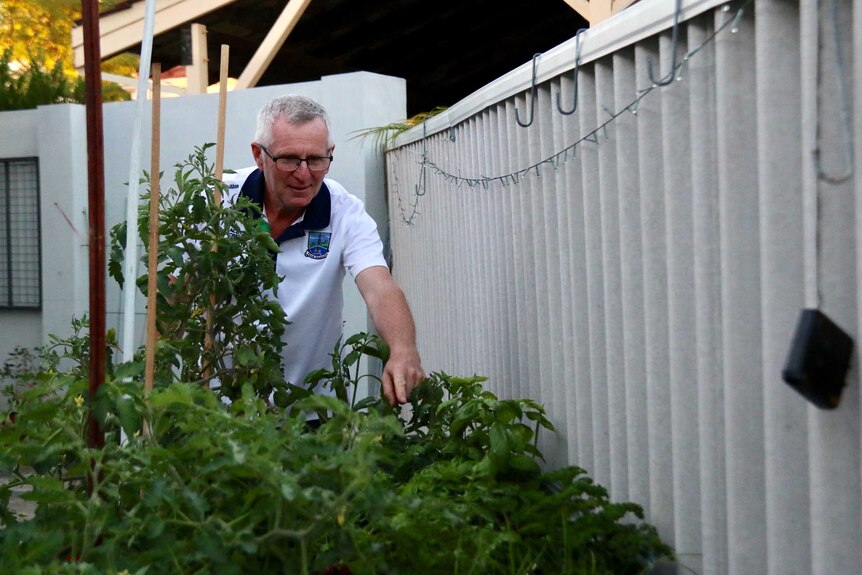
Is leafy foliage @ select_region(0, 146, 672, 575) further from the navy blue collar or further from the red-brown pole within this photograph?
the navy blue collar

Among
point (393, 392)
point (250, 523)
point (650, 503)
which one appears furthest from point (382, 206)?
point (250, 523)

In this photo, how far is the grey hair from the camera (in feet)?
11.4

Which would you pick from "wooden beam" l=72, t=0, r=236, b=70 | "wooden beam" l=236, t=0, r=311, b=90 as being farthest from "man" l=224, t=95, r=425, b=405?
"wooden beam" l=72, t=0, r=236, b=70

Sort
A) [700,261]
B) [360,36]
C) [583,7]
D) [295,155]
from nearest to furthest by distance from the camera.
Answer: [700,261], [295,155], [583,7], [360,36]

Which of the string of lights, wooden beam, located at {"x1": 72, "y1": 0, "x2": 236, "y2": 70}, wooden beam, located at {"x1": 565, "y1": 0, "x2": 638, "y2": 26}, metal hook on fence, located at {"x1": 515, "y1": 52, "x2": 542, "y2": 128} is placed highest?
wooden beam, located at {"x1": 72, "y1": 0, "x2": 236, "y2": 70}

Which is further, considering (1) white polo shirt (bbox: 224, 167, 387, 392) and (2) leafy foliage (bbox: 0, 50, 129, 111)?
(2) leafy foliage (bbox: 0, 50, 129, 111)

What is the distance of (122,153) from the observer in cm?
859

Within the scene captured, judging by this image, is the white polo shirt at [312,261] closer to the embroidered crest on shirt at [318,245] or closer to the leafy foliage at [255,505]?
the embroidered crest on shirt at [318,245]

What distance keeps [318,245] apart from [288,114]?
17.6 inches

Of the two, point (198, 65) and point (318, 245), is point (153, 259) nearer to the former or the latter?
point (318, 245)

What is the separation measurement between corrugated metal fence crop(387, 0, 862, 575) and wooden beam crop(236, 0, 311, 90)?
5.86 metres

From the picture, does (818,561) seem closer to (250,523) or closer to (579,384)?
(250,523)

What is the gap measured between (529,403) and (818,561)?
1.18m

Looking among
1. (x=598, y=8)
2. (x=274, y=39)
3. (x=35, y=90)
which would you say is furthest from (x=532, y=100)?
(x=35, y=90)
